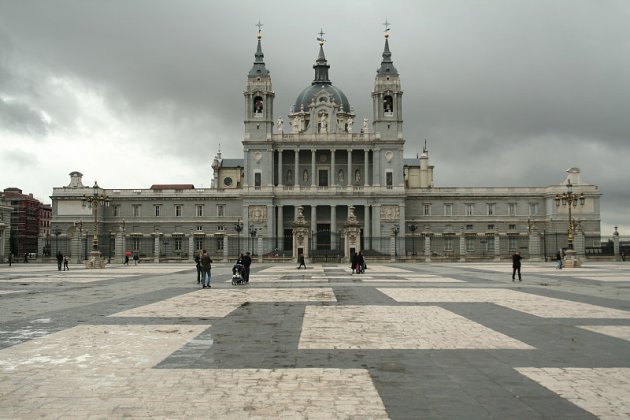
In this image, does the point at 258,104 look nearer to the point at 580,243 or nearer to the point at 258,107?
the point at 258,107

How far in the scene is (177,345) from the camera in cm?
1045

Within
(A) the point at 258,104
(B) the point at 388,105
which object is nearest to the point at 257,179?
(A) the point at 258,104

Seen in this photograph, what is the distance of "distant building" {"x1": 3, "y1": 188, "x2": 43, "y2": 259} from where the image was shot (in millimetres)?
110250

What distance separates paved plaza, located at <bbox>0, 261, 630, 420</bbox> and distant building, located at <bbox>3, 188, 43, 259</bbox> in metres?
105

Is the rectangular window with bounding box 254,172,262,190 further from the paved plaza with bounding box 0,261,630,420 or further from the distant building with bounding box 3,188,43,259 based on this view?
the paved plaza with bounding box 0,261,630,420

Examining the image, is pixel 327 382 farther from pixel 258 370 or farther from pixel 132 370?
pixel 132 370

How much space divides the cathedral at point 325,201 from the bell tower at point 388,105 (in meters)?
0.14

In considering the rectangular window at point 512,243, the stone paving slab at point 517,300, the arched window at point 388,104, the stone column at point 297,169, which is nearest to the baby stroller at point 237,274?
the stone paving slab at point 517,300

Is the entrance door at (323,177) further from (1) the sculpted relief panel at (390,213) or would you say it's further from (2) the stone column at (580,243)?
(2) the stone column at (580,243)

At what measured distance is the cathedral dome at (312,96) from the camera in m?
95.7

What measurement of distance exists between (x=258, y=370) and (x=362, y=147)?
73379 millimetres

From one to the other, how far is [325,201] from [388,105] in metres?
16.1

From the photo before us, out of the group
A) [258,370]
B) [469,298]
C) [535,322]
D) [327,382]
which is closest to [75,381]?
[258,370]

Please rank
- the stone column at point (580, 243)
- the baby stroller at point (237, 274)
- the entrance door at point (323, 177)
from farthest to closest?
1. the entrance door at point (323, 177)
2. the stone column at point (580, 243)
3. the baby stroller at point (237, 274)
